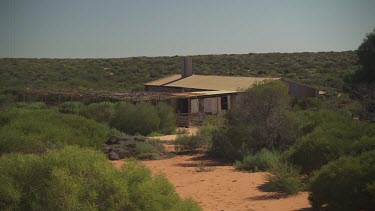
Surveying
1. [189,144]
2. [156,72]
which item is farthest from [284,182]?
[156,72]

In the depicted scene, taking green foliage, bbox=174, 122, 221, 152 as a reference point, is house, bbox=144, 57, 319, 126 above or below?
above

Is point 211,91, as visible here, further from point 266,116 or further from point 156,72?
point 156,72

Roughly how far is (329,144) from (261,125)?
4874 millimetres

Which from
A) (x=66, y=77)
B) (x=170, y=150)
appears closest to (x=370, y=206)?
(x=170, y=150)

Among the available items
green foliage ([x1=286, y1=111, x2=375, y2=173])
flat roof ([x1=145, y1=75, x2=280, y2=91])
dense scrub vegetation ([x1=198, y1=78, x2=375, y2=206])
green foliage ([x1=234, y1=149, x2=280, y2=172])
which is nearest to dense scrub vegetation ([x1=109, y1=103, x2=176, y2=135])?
A: dense scrub vegetation ([x1=198, y1=78, x2=375, y2=206])

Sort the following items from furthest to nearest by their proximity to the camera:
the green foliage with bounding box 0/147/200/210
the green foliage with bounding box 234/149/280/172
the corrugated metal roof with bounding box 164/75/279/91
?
the corrugated metal roof with bounding box 164/75/279/91, the green foliage with bounding box 234/149/280/172, the green foliage with bounding box 0/147/200/210

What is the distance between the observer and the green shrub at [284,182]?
11.8 meters

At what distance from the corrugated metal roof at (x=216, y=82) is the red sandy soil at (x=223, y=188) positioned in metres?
18.2

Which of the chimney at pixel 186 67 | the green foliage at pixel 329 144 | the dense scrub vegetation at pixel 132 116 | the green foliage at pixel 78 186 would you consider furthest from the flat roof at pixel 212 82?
the green foliage at pixel 78 186

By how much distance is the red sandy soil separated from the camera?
10945 millimetres

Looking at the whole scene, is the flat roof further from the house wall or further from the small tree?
the small tree

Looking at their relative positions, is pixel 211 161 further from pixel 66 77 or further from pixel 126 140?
pixel 66 77

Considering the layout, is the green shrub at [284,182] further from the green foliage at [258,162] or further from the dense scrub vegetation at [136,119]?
the dense scrub vegetation at [136,119]

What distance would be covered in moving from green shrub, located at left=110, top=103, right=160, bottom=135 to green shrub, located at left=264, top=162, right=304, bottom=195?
1340 centimetres
